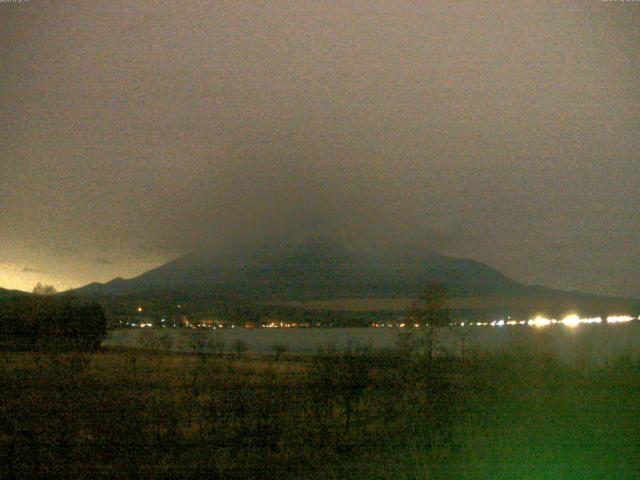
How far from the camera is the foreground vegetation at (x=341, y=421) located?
29.2 feet

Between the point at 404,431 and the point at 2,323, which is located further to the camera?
the point at 2,323

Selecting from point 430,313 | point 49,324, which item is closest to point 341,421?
point 430,313

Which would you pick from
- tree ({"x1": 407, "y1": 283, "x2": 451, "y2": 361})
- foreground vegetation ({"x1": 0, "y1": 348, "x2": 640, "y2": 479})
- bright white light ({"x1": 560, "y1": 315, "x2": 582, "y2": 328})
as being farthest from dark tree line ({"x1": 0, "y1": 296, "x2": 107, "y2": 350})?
bright white light ({"x1": 560, "y1": 315, "x2": 582, "y2": 328})

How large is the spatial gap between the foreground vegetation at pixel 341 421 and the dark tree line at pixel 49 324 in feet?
14.5

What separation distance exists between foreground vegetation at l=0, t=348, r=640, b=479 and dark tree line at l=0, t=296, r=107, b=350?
441cm

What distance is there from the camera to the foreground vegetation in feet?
29.2

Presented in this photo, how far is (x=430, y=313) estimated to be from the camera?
1911 cm

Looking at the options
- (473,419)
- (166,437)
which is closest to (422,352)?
(473,419)

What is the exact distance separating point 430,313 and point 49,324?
1091cm

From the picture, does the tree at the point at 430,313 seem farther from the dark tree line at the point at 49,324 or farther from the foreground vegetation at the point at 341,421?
the dark tree line at the point at 49,324

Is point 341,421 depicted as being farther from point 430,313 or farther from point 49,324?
point 49,324

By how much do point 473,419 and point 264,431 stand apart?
295 cm

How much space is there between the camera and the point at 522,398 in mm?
11281

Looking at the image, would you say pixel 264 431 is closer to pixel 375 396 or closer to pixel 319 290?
pixel 375 396
